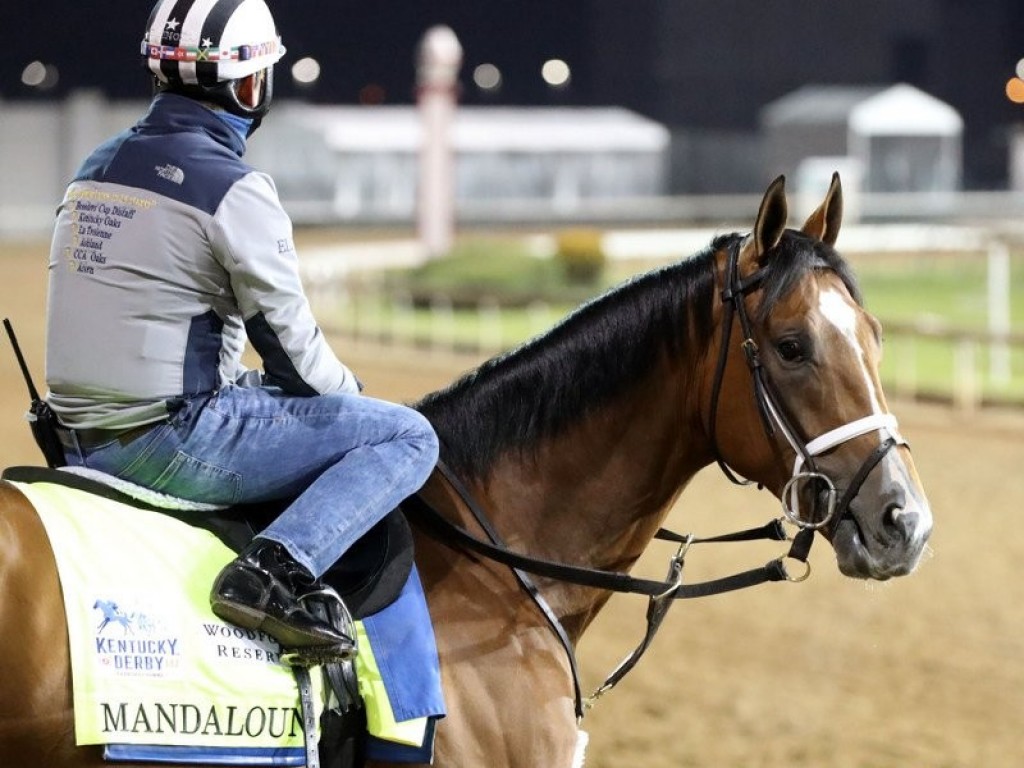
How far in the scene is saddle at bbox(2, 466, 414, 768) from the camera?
256cm

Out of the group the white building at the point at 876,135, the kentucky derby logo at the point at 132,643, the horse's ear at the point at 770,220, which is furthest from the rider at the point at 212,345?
the white building at the point at 876,135

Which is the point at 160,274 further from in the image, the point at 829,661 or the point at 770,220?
the point at 829,661

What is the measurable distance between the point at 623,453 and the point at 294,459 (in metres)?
0.69

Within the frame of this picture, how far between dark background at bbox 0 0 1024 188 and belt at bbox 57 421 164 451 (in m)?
36.0

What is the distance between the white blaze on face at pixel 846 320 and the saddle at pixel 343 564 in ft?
2.90

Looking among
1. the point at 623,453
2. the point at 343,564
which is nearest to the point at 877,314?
the point at 623,453

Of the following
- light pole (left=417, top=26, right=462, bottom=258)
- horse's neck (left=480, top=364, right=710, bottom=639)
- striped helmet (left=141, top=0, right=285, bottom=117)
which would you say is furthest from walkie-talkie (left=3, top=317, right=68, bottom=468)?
light pole (left=417, top=26, right=462, bottom=258)

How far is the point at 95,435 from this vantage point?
2594mm

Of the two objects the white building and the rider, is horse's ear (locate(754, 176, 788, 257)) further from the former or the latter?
the white building

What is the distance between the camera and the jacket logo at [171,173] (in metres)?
2.50

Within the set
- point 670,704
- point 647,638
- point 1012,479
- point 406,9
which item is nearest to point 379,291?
point 1012,479

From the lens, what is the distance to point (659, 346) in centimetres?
284

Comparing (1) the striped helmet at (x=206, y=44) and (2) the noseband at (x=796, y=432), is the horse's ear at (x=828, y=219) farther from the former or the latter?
(1) the striped helmet at (x=206, y=44)

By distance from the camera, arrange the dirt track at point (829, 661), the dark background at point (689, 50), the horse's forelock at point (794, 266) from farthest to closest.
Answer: the dark background at point (689, 50) < the dirt track at point (829, 661) < the horse's forelock at point (794, 266)
